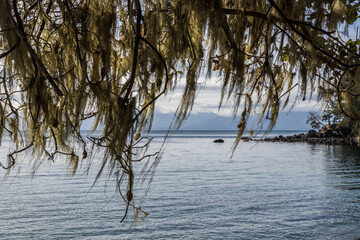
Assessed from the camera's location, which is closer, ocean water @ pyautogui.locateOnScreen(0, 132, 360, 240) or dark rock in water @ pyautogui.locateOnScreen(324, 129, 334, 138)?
ocean water @ pyautogui.locateOnScreen(0, 132, 360, 240)

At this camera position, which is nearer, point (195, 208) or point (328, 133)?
point (195, 208)

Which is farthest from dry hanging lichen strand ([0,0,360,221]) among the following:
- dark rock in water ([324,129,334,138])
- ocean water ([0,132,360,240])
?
dark rock in water ([324,129,334,138])

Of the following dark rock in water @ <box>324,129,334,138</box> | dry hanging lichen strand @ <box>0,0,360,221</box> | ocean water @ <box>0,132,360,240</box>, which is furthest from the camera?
dark rock in water @ <box>324,129,334,138</box>

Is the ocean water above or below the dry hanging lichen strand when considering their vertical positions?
below

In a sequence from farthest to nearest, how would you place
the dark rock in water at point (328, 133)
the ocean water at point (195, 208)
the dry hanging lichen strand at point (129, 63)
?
the dark rock in water at point (328, 133) < the ocean water at point (195, 208) < the dry hanging lichen strand at point (129, 63)

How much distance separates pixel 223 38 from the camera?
7.22ft

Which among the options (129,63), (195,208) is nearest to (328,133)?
(195,208)

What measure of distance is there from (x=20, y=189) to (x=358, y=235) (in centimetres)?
1106

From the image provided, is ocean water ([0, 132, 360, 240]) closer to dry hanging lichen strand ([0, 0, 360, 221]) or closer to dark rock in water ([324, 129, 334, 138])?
dry hanging lichen strand ([0, 0, 360, 221])

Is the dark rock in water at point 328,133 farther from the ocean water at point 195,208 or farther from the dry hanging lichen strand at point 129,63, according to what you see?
the dry hanging lichen strand at point 129,63

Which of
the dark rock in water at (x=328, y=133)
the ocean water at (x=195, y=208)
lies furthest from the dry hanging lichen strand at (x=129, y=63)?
the dark rock in water at (x=328, y=133)

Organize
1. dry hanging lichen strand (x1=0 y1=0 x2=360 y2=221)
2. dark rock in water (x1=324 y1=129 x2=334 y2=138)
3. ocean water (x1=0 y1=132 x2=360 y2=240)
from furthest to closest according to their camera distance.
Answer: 1. dark rock in water (x1=324 y1=129 x2=334 y2=138)
2. ocean water (x1=0 y1=132 x2=360 y2=240)
3. dry hanging lichen strand (x1=0 y1=0 x2=360 y2=221)

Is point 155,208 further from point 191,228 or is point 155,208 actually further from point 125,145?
point 125,145

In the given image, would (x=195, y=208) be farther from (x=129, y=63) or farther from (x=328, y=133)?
(x=328, y=133)
